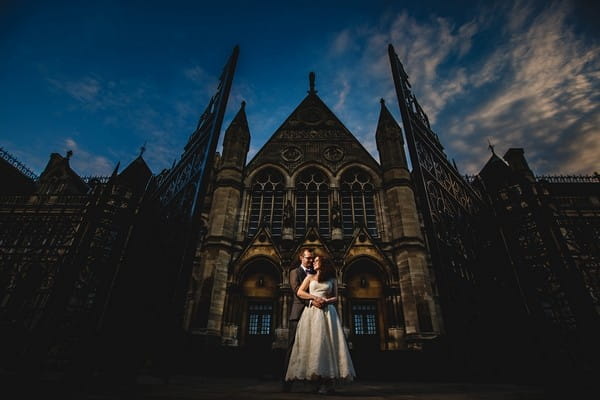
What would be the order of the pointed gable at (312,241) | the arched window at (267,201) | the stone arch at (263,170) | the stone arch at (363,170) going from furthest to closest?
the stone arch at (263,170) → the stone arch at (363,170) → the arched window at (267,201) → the pointed gable at (312,241)

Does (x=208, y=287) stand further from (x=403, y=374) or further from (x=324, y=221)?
(x=403, y=374)

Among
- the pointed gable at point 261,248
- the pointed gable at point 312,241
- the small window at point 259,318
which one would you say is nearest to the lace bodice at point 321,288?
the pointed gable at point 312,241

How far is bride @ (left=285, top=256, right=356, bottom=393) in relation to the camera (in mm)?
3057

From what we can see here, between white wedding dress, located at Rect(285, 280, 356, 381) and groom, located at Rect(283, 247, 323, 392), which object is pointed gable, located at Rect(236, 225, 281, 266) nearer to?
groom, located at Rect(283, 247, 323, 392)

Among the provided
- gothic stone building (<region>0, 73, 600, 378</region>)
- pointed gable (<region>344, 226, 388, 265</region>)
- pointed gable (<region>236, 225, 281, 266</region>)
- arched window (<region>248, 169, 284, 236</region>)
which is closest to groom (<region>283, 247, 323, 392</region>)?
gothic stone building (<region>0, 73, 600, 378</region>)

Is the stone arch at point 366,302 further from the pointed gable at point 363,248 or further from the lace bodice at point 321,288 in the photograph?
the lace bodice at point 321,288

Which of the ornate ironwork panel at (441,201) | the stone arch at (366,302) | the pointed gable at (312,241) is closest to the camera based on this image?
the ornate ironwork panel at (441,201)

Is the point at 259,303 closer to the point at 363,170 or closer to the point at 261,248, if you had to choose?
the point at 261,248

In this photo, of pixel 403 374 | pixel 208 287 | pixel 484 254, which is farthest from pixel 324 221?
pixel 484 254

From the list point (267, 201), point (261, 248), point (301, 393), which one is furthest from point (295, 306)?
point (267, 201)

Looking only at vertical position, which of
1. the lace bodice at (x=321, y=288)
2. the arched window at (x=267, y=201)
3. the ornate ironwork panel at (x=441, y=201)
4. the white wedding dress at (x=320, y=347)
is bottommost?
the white wedding dress at (x=320, y=347)

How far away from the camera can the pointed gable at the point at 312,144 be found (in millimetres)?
16953

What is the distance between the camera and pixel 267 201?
15625mm

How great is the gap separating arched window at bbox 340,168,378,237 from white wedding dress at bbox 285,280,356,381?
1070 centimetres
